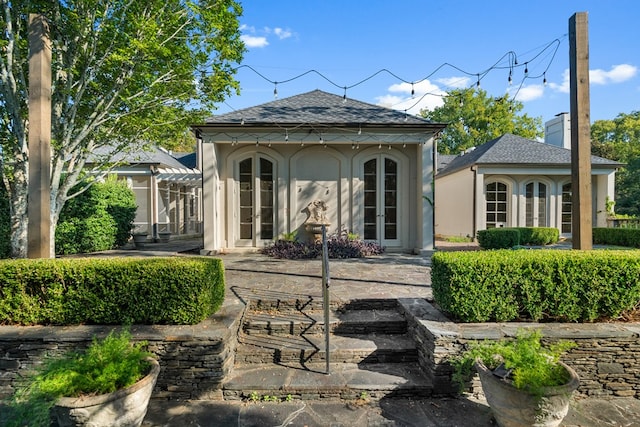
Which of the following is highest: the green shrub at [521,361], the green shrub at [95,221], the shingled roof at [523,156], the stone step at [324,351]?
the shingled roof at [523,156]

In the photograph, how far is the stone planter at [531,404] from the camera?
87.1 inches

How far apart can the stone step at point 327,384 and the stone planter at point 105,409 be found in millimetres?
783

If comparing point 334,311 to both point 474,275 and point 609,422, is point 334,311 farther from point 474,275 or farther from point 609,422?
point 609,422

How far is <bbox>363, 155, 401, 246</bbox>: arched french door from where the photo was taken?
894cm

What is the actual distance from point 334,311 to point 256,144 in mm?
5999

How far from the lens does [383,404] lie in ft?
9.15

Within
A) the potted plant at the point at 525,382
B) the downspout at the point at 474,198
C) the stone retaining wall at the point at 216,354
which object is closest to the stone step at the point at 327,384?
the stone retaining wall at the point at 216,354

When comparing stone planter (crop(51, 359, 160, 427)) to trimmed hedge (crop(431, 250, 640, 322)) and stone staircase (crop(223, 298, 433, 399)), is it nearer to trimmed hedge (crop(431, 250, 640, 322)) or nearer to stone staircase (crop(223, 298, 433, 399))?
stone staircase (crop(223, 298, 433, 399))

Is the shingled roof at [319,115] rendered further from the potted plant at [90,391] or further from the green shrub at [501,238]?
the potted plant at [90,391]

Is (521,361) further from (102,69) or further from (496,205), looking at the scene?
(496,205)

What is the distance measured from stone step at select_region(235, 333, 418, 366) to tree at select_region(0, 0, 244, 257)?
3624mm

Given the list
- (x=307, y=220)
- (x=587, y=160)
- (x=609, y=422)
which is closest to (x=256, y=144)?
(x=307, y=220)

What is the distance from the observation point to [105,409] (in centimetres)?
216

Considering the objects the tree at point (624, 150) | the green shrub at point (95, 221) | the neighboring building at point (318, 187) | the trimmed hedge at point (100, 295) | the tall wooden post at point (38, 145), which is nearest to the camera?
the trimmed hedge at point (100, 295)
